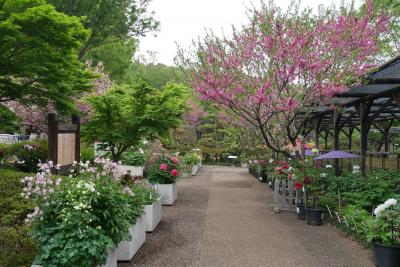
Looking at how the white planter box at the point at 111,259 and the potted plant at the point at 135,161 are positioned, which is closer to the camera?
the white planter box at the point at 111,259

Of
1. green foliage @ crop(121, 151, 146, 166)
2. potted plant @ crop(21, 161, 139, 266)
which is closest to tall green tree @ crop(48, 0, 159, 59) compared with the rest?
green foliage @ crop(121, 151, 146, 166)

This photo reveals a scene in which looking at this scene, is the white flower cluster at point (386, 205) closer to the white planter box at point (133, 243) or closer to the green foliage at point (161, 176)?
the white planter box at point (133, 243)

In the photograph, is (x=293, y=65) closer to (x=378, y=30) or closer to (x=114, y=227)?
(x=378, y=30)

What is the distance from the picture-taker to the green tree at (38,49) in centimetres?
561

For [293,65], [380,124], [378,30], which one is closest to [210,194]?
[293,65]

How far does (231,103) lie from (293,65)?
1.65 m

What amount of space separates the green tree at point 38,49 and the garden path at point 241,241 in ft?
10.1

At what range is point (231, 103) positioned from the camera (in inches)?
371

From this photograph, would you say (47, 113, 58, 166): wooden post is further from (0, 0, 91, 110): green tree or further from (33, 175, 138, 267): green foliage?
(33, 175, 138, 267): green foliage

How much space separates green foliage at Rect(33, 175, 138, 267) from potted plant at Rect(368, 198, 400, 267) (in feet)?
10.7

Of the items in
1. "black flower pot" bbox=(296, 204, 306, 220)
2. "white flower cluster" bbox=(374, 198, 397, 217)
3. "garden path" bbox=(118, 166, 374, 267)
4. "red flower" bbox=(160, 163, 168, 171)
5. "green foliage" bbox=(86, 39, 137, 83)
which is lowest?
"garden path" bbox=(118, 166, 374, 267)

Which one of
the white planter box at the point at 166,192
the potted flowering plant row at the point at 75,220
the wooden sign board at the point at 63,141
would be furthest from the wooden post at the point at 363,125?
the potted flowering plant row at the point at 75,220

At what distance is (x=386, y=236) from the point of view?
17.2 feet

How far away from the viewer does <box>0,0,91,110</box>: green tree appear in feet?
18.4
